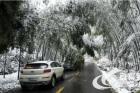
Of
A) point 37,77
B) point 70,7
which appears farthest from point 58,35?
point 37,77

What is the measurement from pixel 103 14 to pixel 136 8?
7.59 m

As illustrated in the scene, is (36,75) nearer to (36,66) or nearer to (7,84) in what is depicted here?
(36,66)

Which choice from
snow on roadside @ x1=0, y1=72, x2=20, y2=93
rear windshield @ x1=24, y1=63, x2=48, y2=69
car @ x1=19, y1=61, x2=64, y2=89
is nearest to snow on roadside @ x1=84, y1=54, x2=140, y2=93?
car @ x1=19, y1=61, x2=64, y2=89

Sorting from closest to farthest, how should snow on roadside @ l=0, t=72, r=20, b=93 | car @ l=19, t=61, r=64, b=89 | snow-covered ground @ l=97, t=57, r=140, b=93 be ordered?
1. snow-covered ground @ l=97, t=57, r=140, b=93
2. snow on roadside @ l=0, t=72, r=20, b=93
3. car @ l=19, t=61, r=64, b=89

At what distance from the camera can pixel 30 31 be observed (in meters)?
18.0

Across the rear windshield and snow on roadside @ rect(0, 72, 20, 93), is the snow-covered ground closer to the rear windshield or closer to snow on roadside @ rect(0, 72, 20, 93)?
the rear windshield

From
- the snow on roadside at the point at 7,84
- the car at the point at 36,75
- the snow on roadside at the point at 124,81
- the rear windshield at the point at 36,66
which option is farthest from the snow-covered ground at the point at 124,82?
the snow on roadside at the point at 7,84

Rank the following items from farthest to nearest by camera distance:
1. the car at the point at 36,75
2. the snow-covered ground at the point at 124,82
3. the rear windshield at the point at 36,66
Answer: the rear windshield at the point at 36,66, the car at the point at 36,75, the snow-covered ground at the point at 124,82

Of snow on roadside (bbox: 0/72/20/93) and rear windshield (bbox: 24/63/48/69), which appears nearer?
snow on roadside (bbox: 0/72/20/93)

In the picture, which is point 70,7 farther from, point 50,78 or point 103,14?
point 50,78

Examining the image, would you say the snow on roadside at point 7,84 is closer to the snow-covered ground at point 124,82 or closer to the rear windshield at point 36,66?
the rear windshield at point 36,66

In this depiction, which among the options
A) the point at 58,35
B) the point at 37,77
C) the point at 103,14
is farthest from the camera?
the point at 58,35

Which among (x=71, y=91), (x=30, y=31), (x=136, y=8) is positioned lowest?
(x=71, y=91)

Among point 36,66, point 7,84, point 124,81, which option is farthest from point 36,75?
point 124,81
